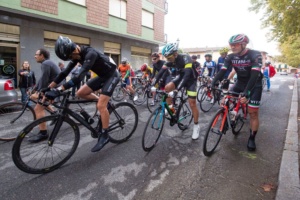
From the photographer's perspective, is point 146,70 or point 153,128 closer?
point 153,128

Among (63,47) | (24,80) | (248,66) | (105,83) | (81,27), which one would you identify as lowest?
(105,83)

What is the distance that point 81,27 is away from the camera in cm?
1448

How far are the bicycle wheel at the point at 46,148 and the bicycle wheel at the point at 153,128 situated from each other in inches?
46.3

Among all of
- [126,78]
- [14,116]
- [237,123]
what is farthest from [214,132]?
[126,78]

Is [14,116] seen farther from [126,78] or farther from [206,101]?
[206,101]

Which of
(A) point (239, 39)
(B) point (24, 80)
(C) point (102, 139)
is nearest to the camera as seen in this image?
(C) point (102, 139)

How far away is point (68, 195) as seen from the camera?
8.16 feet

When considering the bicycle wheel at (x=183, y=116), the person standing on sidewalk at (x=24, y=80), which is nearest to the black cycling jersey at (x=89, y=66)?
the bicycle wheel at (x=183, y=116)

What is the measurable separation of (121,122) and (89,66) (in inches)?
53.0

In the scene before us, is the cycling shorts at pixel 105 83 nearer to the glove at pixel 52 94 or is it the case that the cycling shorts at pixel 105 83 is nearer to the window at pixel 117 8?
the glove at pixel 52 94

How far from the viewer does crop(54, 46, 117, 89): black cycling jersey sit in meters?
3.09

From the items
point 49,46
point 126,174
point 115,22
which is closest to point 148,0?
point 115,22

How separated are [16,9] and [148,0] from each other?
12323mm

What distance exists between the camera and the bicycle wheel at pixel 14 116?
425 cm
